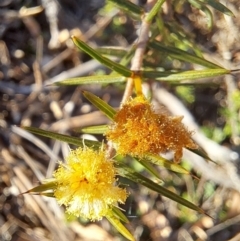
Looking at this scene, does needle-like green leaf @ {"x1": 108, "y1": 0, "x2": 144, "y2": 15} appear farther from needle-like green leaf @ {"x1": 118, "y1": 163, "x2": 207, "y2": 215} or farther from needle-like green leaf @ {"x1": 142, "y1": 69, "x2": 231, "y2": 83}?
needle-like green leaf @ {"x1": 118, "y1": 163, "x2": 207, "y2": 215}

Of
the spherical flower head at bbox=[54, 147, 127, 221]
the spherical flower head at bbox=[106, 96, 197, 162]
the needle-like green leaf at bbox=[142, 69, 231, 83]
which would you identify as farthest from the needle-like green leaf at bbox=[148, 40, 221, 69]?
the spherical flower head at bbox=[54, 147, 127, 221]

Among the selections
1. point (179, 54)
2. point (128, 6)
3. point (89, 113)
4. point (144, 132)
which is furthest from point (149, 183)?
point (89, 113)

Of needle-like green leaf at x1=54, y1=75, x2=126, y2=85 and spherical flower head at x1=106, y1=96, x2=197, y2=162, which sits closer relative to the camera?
spherical flower head at x1=106, y1=96, x2=197, y2=162

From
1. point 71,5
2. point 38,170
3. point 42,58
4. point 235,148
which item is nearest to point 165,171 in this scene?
point 235,148

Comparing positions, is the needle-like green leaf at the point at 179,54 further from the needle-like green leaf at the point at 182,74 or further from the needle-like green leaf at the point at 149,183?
the needle-like green leaf at the point at 149,183

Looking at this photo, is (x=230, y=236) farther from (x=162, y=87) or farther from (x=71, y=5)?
(x=71, y=5)

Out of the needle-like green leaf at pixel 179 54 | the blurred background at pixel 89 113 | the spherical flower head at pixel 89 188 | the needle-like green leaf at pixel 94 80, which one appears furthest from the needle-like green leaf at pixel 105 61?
the blurred background at pixel 89 113
